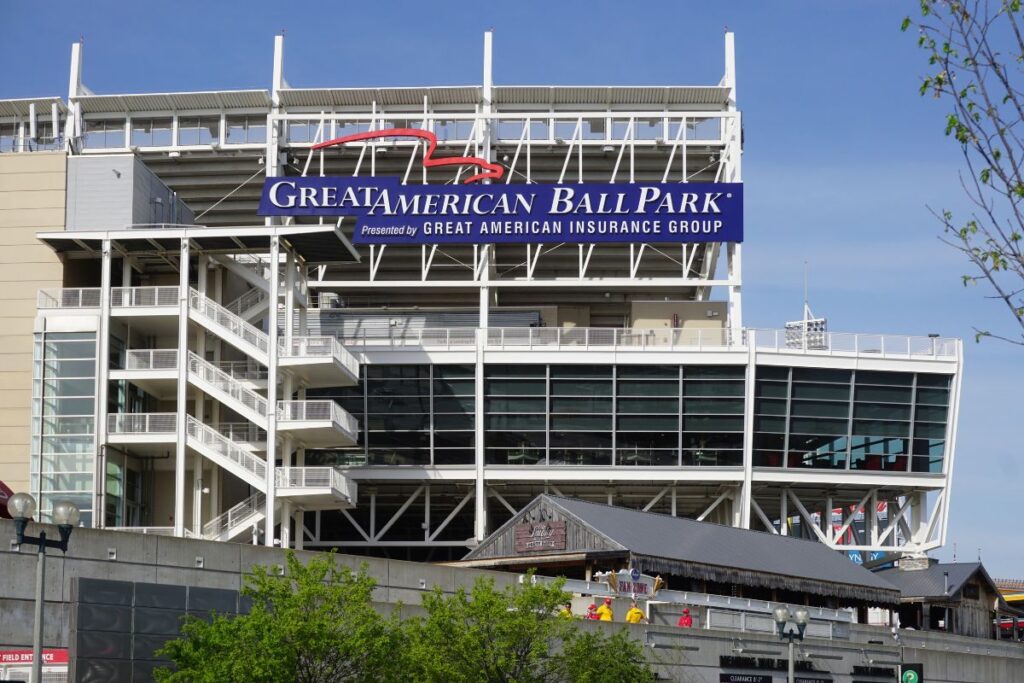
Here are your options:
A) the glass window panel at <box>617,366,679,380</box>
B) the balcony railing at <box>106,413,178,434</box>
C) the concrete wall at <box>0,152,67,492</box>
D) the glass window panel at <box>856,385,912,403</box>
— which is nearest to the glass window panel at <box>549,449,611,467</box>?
the glass window panel at <box>617,366,679,380</box>

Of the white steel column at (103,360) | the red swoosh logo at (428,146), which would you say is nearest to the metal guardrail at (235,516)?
the white steel column at (103,360)

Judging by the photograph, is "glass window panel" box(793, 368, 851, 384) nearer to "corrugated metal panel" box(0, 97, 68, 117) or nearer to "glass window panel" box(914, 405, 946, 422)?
"glass window panel" box(914, 405, 946, 422)

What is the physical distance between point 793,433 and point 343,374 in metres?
22.3

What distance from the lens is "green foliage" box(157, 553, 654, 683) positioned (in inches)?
1364

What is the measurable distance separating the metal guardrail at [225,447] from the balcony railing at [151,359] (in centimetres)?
243

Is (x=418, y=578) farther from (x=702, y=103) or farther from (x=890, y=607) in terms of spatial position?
(x=702, y=103)

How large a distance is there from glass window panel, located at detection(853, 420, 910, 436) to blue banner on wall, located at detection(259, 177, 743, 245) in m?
11.4

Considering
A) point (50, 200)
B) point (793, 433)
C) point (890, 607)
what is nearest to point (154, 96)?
point (50, 200)

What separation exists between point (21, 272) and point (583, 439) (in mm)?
26048

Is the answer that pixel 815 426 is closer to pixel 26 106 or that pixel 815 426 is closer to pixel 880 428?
pixel 880 428

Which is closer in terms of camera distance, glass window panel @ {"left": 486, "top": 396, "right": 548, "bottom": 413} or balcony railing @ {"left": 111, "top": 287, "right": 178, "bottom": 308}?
balcony railing @ {"left": 111, "top": 287, "right": 178, "bottom": 308}

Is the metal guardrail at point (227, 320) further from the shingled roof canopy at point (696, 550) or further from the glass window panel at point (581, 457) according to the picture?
the glass window panel at point (581, 457)

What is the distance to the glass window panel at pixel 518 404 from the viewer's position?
76.8 m

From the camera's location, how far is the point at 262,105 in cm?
8631
